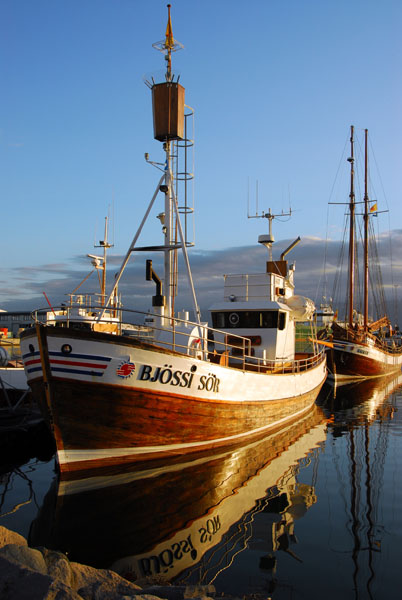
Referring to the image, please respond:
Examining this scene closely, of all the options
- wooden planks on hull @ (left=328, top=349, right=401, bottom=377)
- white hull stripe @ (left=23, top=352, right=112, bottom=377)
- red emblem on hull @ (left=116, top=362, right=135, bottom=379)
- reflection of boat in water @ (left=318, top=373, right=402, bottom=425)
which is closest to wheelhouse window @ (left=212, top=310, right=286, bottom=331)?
reflection of boat in water @ (left=318, top=373, right=402, bottom=425)

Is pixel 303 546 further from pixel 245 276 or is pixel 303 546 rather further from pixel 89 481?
pixel 245 276

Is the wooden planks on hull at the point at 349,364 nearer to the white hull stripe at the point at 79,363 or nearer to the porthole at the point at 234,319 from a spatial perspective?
the porthole at the point at 234,319

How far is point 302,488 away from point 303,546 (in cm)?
300

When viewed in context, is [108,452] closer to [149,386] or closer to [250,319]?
[149,386]

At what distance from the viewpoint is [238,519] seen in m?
8.82

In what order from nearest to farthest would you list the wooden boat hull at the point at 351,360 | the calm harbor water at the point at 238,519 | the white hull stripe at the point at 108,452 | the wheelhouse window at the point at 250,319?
the calm harbor water at the point at 238,519
the white hull stripe at the point at 108,452
the wheelhouse window at the point at 250,319
the wooden boat hull at the point at 351,360

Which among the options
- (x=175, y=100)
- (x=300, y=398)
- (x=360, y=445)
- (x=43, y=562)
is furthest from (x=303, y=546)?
(x=175, y=100)

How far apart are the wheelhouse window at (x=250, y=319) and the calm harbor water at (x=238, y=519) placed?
18.6ft

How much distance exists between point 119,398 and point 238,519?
12.5 feet

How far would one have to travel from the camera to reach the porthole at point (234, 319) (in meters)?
19.0

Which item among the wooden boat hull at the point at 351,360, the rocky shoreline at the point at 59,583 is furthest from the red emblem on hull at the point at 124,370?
the wooden boat hull at the point at 351,360

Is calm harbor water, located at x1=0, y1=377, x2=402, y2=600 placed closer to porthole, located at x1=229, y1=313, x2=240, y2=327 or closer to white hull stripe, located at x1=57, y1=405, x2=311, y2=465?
white hull stripe, located at x1=57, y1=405, x2=311, y2=465

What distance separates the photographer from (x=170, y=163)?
15875 mm

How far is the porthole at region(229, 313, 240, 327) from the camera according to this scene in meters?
19.0
